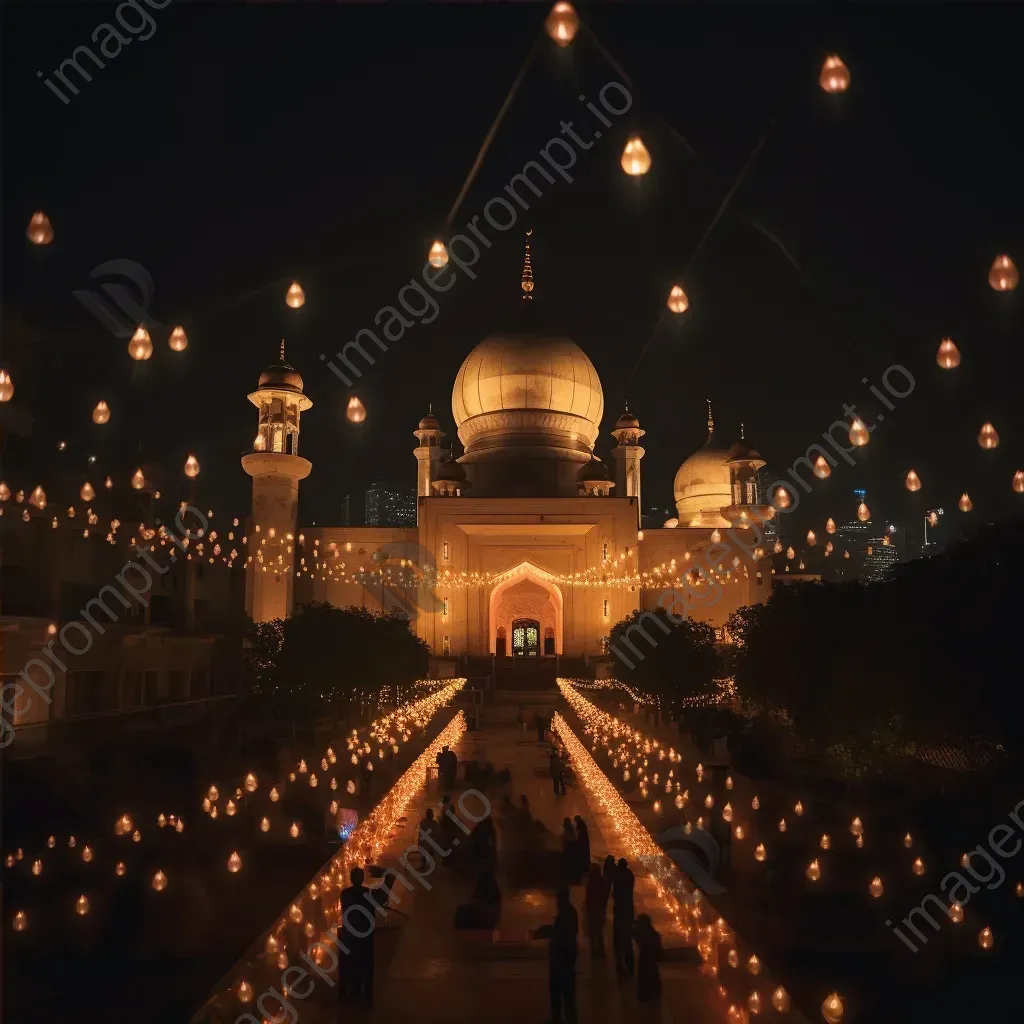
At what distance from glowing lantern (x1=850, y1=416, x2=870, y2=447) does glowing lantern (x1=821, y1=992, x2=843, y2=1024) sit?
23.2 ft

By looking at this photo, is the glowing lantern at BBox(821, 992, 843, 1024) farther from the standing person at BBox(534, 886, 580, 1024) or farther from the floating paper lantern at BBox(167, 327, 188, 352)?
the floating paper lantern at BBox(167, 327, 188, 352)

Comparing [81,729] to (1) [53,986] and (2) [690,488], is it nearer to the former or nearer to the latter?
(1) [53,986]

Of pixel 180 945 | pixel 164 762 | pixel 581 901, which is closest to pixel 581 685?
pixel 164 762

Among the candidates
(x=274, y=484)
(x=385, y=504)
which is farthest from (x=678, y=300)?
(x=385, y=504)

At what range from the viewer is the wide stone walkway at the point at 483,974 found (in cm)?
634

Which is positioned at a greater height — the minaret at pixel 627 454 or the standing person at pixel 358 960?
the minaret at pixel 627 454

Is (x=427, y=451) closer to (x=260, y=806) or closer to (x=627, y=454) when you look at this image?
(x=627, y=454)

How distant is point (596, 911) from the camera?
7520mm

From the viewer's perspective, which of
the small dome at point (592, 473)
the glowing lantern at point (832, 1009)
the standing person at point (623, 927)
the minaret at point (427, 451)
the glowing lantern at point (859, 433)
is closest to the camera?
the glowing lantern at point (832, 1009)

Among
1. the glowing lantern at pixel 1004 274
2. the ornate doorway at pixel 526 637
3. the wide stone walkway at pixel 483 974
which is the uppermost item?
the glowing lantern at pixel 1004 274

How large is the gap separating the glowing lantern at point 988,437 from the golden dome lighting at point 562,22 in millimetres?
6954

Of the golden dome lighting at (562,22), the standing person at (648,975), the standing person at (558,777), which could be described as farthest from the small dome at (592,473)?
the standing person at (648,975)

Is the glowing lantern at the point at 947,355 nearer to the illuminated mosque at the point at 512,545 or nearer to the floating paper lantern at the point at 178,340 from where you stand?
the floating paper lantern at the point at 178,340

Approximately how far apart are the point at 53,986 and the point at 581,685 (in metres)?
23.5
